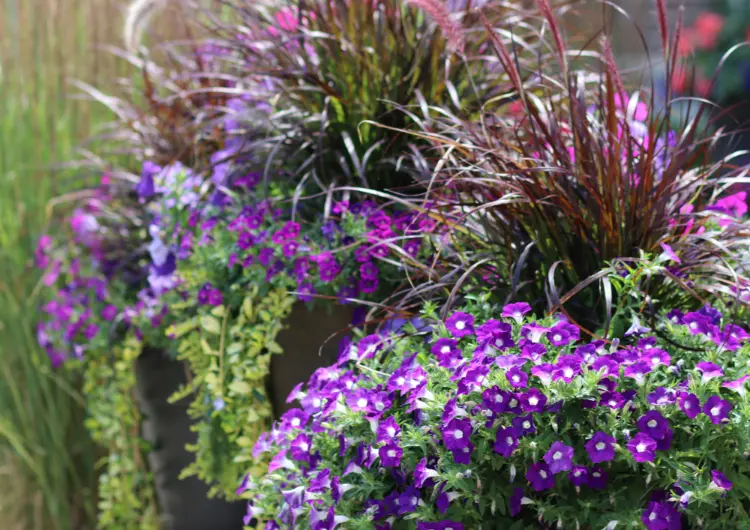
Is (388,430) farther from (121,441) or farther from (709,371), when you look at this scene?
(121,441)

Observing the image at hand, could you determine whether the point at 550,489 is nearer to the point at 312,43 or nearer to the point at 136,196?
the point at 312,43

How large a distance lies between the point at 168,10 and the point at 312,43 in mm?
1064

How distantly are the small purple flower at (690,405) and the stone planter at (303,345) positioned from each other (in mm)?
811

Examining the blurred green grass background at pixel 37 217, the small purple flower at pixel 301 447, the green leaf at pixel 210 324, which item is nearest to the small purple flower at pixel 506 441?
the small purple flower at pixel 301 447

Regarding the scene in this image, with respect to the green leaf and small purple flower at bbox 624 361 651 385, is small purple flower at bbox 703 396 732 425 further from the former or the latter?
the green leaf

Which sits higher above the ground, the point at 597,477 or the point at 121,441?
the point at 597,477

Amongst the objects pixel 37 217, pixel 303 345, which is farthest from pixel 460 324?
pixel 37 217

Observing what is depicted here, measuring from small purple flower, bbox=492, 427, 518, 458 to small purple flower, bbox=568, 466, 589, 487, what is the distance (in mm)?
86

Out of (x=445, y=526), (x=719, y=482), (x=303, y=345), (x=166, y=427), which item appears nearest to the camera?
(x=719, y=482)

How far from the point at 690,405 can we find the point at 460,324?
1.26 ft

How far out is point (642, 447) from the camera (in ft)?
3.85

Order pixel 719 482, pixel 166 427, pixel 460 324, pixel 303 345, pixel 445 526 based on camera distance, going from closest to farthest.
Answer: pixel 719 482 < pixel 445 526 < pixel 460 324 < pixel 303 345 < pixel 166 427

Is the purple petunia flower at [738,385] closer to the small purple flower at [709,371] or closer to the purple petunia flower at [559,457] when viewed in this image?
the small purple flower at [709,371]

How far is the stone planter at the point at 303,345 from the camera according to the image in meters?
1.88
